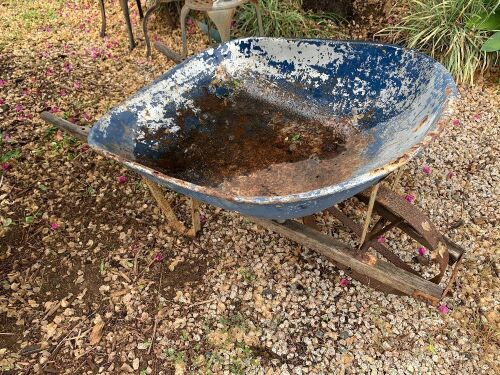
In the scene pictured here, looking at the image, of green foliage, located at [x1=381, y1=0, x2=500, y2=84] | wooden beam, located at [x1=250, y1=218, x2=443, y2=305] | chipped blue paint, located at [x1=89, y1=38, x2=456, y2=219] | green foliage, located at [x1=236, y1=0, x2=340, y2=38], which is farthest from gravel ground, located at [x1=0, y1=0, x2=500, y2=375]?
green foliage, located at [x1=236, y1=0, x2=340, y2=38]

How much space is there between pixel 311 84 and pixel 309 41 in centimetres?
26

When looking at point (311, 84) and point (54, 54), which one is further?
point (54, 54)

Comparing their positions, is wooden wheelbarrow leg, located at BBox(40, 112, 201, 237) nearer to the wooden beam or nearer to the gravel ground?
the gravel ground

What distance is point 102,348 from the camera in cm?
213

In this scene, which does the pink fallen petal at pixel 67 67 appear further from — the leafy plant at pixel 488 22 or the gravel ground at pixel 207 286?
the leafy plant at pixel 488 22

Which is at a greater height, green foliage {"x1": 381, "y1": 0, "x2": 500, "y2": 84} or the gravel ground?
green foliage {"x1": 381, "y1": 0, "x2": 500, "y2": 84}

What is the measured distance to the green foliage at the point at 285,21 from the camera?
3984 mm

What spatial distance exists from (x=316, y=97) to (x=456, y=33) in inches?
75.6

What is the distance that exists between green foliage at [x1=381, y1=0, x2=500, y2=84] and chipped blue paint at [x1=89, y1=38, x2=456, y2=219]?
5.58 feet

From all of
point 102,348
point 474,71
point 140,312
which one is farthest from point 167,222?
point 474,71

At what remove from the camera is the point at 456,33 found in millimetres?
3525

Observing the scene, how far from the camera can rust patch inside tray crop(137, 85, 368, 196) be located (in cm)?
227

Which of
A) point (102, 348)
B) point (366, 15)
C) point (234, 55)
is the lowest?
point (102, 348)

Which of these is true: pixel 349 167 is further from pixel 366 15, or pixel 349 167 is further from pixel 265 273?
pixel 366 15
